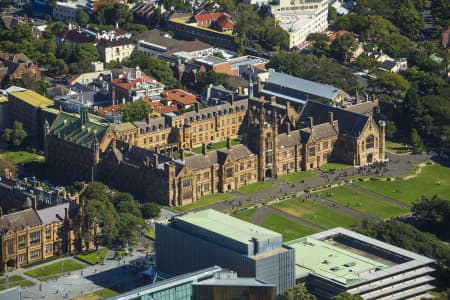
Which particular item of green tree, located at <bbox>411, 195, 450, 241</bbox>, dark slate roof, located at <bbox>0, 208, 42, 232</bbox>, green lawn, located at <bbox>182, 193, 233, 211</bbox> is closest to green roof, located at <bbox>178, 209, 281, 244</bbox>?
dark slate roof, located at <bbox>0, 208, 42, 232</bbox>

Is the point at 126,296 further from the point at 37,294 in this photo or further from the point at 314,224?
the point at 314,224

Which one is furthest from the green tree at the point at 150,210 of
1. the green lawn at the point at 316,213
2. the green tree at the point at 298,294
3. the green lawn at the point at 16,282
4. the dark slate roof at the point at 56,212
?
the green tree at the point at 298,294

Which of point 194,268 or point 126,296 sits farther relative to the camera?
point 194,268

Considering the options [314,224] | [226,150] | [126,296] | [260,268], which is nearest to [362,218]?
[314,224]

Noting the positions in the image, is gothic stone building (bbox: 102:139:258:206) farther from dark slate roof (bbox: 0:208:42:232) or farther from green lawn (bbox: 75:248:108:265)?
dark slate roof (bbox: 0:208:42:232)

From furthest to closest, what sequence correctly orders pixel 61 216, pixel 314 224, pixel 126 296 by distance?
pixel 314 224 → pixel 61 216 → pixel 126 296

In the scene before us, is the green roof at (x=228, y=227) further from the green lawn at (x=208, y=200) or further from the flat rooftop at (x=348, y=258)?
the green lawn at (x=208, y=200)

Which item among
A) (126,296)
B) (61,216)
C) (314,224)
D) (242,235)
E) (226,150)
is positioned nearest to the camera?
(126,296)
